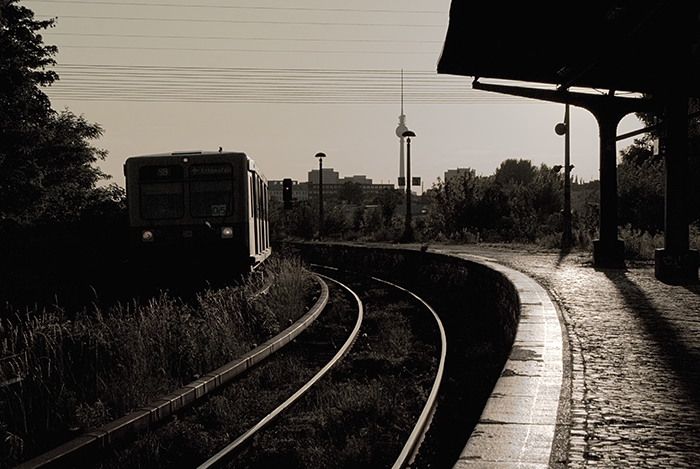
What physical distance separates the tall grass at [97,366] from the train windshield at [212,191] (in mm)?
2784

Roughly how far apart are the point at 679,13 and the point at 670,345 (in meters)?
6.44

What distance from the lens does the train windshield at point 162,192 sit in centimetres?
1232

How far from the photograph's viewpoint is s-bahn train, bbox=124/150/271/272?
39.9 ft

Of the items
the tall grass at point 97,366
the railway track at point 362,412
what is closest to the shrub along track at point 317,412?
the railway track at point 362,412

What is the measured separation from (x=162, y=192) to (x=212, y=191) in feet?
3.08

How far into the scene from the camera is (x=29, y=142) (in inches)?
899

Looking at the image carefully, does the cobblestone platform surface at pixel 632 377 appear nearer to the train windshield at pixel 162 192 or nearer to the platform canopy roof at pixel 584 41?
the platform canopy roof at pixel 584 41

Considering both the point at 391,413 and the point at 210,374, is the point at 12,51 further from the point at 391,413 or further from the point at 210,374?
the point at 391,413

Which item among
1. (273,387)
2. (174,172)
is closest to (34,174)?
(174,172)

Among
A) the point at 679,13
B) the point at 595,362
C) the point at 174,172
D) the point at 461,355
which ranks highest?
the point at 679,13

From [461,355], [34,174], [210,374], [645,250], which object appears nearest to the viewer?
[210,374]

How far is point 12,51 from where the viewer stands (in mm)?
23703

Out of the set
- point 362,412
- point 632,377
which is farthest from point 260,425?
point 632,377

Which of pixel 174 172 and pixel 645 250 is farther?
pixel 645 250
